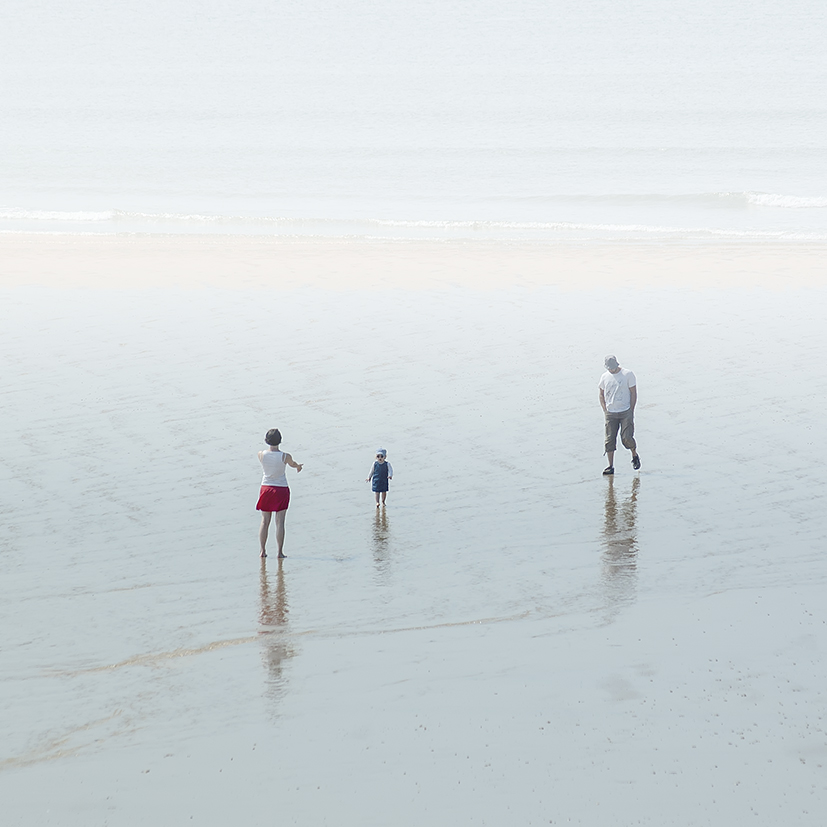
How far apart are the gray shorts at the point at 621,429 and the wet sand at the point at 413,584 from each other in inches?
13.2

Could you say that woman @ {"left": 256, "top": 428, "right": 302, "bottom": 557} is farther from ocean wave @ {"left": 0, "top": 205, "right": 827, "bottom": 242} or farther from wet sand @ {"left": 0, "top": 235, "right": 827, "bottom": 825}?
ocean wave @ {"left": 0, "top": 205, "right": 827, "bottom": 242}

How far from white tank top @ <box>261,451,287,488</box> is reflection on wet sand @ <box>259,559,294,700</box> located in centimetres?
74

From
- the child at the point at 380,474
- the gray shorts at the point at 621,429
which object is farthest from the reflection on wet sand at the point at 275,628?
the gray shorts at the point at 621,429

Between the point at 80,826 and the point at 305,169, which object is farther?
the point at 305,169

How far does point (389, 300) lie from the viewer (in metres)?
24.0

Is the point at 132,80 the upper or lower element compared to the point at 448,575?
upper

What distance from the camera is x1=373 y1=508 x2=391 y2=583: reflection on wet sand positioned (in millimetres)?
9602

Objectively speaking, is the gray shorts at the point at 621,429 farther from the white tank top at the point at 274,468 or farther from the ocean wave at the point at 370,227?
the ocean wave at the point at 370,227

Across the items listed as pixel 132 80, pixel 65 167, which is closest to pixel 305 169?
pixel 65 167

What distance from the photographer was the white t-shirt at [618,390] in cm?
1245

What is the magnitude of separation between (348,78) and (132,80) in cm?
2065

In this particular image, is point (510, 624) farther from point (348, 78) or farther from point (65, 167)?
point (348, 78)

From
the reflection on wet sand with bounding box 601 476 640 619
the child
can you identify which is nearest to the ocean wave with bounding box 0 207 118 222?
the child

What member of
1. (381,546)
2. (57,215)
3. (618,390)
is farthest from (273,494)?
(57,215)
